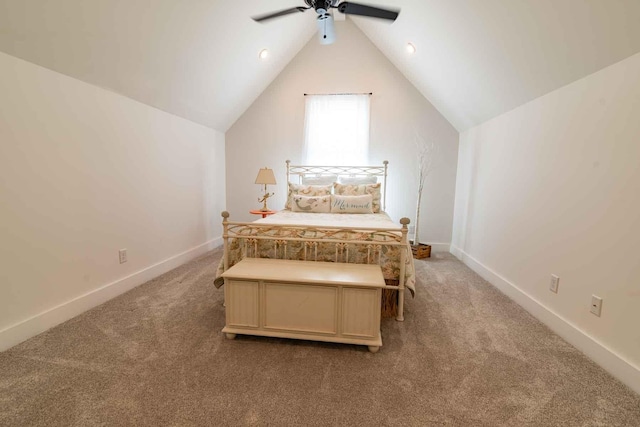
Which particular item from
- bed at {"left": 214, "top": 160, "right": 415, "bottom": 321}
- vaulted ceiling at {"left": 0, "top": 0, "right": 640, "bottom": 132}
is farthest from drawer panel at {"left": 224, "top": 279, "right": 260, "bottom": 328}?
vaulted ceiling at {"left": 0, "top": 0, "right": 640, "bottom": 132}

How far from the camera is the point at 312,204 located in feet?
11.3

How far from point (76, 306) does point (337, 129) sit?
3.49 meters

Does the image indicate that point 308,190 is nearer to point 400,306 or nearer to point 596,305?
point 400,306

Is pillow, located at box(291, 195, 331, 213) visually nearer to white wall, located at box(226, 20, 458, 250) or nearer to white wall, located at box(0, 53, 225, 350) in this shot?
white wall, located at box(226, 20, 458, 250)

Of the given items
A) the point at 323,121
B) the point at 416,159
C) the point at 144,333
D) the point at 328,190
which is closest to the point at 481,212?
the point at 416,159

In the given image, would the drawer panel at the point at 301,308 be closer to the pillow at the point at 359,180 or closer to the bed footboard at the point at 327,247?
the bed footboard at the point at 327,247

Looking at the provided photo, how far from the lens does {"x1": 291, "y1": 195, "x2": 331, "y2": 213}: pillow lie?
342 centimetres

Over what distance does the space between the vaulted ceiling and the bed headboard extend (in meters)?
1.16

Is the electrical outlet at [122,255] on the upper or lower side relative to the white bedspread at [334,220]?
lower

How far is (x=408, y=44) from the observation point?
128 inches

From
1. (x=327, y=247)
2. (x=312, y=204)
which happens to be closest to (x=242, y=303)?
(x=327, y=247)

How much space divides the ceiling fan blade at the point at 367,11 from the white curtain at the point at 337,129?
1.96 meters

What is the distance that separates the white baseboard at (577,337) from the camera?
1.51m

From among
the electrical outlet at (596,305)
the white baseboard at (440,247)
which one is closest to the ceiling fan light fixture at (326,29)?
the electrical outlet at (596,305)
